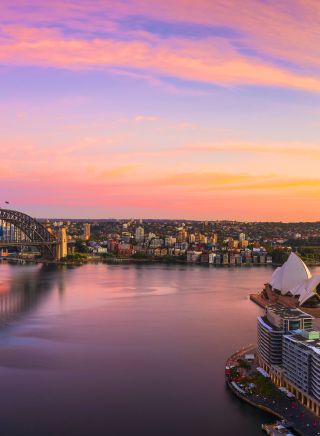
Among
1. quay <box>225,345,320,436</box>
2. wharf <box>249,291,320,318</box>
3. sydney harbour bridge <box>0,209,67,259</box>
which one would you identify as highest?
sydney harbour bridge <box>0,209,67,259</box>

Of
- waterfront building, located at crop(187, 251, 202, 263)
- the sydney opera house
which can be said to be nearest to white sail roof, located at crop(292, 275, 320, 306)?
the sydney opera house

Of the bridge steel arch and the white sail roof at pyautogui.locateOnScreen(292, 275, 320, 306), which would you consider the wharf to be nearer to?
the white sail roof at pyautogui.locateOnScreen(292, 275, 320, 306)

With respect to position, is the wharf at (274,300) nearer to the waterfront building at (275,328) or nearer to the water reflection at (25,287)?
the waterfront building at (275,328)

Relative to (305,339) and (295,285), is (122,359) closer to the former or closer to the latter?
(305,339)

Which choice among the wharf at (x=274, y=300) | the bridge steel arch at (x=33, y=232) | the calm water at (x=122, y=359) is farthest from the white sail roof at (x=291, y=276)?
the bridge steel arch at (x=33, y=232)

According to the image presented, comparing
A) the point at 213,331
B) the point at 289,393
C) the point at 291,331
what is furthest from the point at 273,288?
the point at 289,393

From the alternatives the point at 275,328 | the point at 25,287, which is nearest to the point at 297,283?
the point at 275,328
